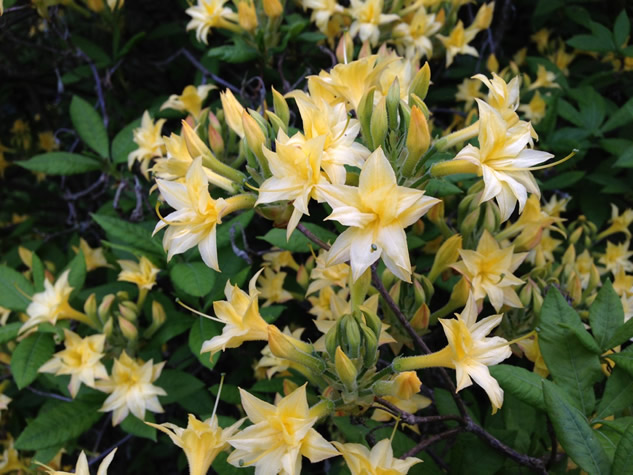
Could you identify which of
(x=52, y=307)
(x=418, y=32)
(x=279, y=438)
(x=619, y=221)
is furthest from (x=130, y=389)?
(x=619, y=221)

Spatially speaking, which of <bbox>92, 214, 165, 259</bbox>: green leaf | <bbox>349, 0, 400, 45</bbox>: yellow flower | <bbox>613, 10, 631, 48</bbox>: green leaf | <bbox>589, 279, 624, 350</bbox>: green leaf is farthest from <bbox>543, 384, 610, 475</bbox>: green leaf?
<bbox>613, 10, 631, 48</bbox>: green leaf

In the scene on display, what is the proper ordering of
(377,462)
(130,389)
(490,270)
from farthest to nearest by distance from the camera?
(130,389) → (490,270) → (377,462)

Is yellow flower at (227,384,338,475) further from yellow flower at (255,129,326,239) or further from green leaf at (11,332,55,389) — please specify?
green leaf at (11,332,55,389)

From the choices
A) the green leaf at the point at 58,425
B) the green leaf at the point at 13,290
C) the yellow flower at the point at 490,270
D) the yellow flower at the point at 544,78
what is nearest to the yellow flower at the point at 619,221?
the yellow flower at the point at 544,78

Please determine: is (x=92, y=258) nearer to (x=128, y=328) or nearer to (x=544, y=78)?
(x=128, y=328)

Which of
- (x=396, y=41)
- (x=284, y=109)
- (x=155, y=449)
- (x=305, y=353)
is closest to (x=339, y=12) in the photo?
(x=396, y=41)

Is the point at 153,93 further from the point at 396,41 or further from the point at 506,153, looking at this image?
the point at 506,153
